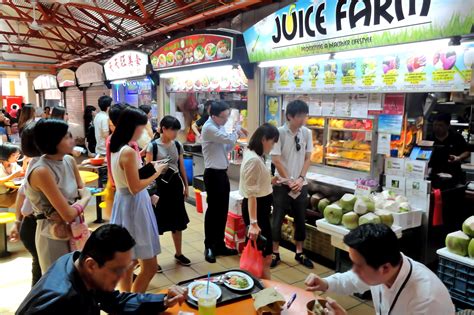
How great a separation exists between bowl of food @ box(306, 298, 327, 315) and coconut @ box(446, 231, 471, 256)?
162 centimetres

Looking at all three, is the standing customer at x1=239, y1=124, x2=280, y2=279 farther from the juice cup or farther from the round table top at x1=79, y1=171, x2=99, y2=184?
the round table top at x1=79, y1=171, x2=99, y2=184

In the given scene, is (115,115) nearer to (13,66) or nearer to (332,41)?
(332,41)

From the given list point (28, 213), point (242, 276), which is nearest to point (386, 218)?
point (242, 276)

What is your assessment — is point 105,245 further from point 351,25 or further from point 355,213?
point 351,25

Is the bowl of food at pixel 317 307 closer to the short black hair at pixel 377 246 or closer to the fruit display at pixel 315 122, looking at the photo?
the short black hair at pixel 377 246

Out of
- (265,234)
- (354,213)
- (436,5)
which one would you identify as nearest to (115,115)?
(265,234)

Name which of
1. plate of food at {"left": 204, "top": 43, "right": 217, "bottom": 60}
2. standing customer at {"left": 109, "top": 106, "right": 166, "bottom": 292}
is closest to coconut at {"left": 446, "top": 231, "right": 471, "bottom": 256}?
standing customer at {"left": 109, "top": 106, "right": 166, "bottom": 292}

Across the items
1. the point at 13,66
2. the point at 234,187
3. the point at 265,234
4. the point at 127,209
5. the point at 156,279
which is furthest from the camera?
the point at 13,66

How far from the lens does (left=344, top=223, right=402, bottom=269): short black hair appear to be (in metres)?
1.76

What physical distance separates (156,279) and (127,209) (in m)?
1.43

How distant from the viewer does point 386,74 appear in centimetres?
431

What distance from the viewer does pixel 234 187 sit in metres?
6.73

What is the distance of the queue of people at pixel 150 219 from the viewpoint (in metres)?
1.63

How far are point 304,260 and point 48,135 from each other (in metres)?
3.24
